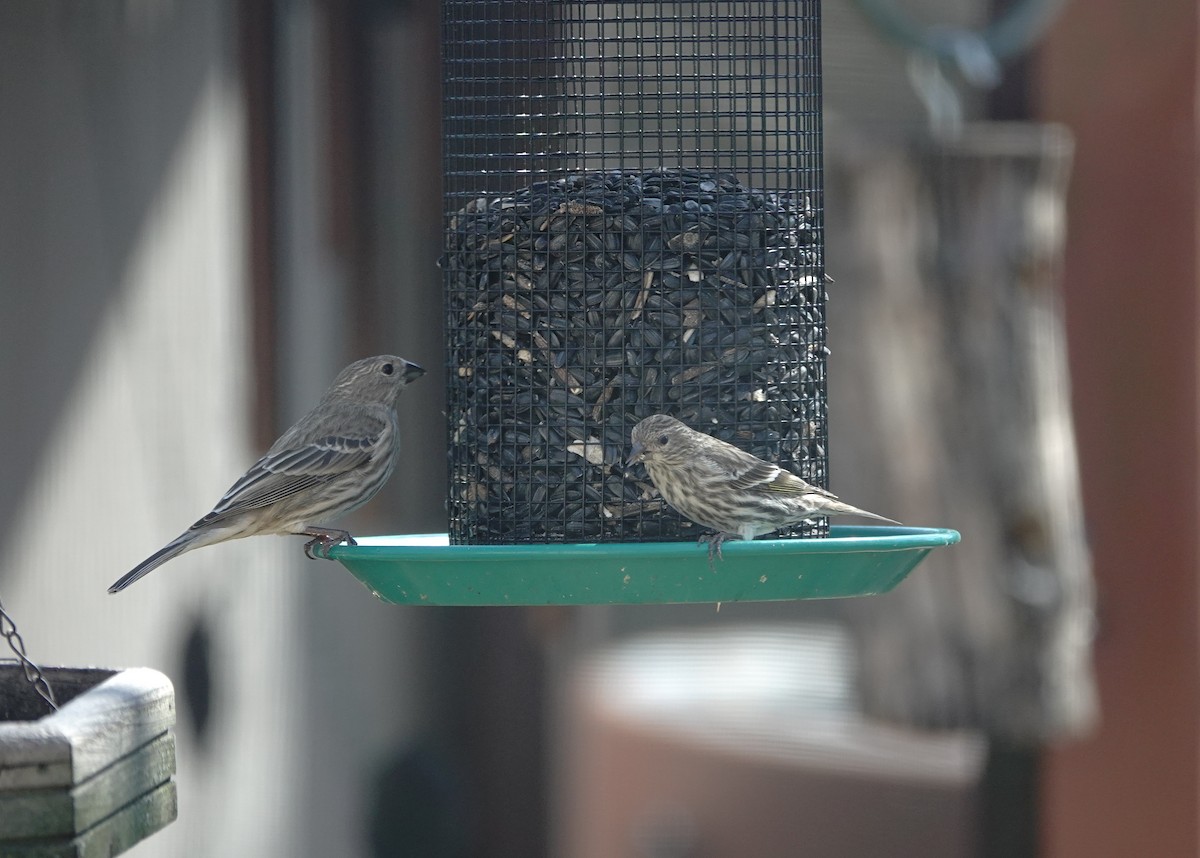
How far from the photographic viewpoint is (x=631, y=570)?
512cm

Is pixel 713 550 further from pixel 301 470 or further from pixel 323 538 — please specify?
pixel 301 470

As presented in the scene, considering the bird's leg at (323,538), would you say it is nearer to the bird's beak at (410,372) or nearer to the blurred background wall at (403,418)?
the bird's beak at (410,372)

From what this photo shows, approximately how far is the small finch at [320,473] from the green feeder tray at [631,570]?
1.64m

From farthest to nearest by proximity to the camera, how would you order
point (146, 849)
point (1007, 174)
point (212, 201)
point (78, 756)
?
point (212, 201)
point (146, 849)
point (1007, 174)
point (78, 756)

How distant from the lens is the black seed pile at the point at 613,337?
5996mm

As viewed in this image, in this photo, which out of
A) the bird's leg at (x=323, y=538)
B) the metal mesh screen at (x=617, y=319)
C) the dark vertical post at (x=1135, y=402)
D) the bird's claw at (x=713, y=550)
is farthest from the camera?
the dark vertical post at (x=1135, y=402)

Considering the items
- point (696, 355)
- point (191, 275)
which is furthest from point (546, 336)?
point (191, 275)

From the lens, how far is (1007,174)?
337 inches

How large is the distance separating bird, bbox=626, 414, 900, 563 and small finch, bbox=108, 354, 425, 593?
162 cm

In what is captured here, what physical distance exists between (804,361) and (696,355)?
0.47m

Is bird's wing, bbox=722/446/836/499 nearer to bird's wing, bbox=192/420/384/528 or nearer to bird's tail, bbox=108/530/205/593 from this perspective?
bird's wing, bbox=192/420/384/528

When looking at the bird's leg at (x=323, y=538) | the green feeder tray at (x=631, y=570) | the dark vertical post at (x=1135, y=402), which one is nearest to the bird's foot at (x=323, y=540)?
the bird's leg at (x=323, y=538)

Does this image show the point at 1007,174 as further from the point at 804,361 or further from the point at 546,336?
the point at 546,336

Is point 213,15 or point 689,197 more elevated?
point 213,15
